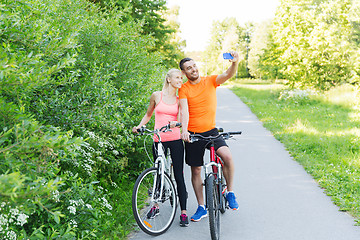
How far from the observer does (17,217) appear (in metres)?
3.10

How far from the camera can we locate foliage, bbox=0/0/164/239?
2.52m

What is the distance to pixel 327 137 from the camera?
10.3m

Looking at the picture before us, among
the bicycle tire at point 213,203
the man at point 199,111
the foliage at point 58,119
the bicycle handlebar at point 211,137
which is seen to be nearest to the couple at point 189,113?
the man at point 199,111

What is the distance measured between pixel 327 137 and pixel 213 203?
22.9 ft

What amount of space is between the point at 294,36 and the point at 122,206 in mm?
20123

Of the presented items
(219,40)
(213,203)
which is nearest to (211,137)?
(213,203)

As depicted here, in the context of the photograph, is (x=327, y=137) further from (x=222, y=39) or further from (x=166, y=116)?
(x=222, y=39)

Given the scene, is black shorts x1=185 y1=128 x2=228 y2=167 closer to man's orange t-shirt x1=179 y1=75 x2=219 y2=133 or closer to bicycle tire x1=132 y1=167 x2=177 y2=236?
man's orange t-shirt x1=179 y1=75 x2=219 y2=133

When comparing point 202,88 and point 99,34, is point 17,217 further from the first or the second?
point 99,34

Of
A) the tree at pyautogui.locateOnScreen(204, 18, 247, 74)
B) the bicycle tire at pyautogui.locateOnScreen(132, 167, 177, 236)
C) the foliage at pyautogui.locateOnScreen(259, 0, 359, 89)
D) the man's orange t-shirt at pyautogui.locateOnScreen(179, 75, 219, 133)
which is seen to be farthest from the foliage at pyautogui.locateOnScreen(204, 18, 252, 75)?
the bicycle tire at pyautogui.locateOnScreen(132, 167, 177, 236)

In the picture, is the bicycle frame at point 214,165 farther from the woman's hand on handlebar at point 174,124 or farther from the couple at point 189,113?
the woman's hand on handlebar at point 174,124

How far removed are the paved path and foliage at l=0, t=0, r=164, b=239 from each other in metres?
1.07

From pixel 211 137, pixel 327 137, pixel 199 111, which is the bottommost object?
pixel 327 137

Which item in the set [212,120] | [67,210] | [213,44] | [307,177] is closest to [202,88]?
[212,120]
